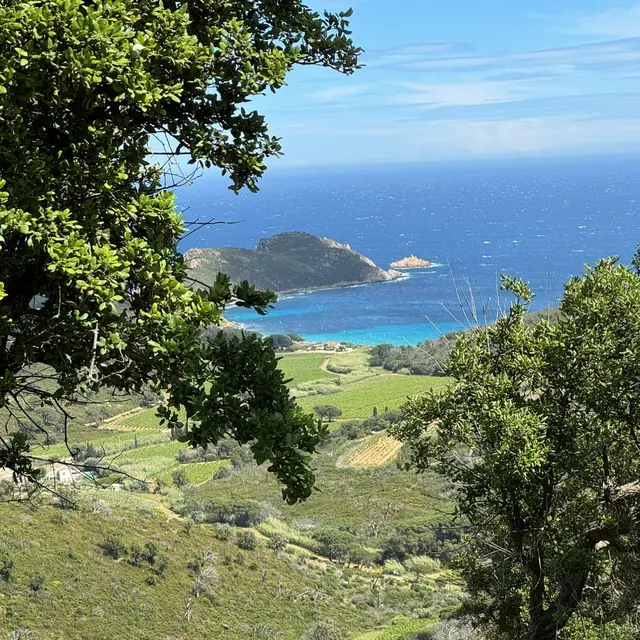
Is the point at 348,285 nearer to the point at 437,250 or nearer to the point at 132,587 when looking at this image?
the point at 437,250

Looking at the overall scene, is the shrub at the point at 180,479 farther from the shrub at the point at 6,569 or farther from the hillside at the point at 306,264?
the hillside at the point at 306,264

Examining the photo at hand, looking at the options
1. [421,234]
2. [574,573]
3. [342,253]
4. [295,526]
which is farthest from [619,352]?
[421,234]

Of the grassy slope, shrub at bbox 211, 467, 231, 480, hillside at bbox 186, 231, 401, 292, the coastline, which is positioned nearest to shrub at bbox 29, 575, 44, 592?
the grassy slope

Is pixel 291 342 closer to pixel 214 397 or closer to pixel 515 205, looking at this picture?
pixel 214 397

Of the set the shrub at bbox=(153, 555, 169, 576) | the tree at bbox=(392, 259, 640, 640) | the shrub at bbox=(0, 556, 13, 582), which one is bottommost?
the shrub at bbox=(153, 555, 169, 576)

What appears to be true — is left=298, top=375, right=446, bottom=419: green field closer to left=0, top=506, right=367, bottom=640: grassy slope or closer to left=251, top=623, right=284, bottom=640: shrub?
left=0, top=506, right=367, bottom=640: grassy slope

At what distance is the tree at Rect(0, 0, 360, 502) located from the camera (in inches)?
103

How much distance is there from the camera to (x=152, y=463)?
4556cm

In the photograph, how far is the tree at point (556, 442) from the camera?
18.4 ft

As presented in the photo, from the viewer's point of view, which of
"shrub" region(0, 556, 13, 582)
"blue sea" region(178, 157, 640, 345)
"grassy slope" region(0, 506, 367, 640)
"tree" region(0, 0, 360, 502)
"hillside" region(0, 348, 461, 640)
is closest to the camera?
"tree" region(0, 0, 360, 502)

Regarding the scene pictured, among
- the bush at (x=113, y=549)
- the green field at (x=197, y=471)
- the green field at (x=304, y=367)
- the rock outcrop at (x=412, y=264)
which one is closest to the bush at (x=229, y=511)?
the green field at (x=197, y=471)

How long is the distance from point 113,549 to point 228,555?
16.5ft

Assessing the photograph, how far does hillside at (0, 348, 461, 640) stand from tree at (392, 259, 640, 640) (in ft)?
4.56

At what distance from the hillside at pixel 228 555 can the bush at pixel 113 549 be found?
0.05 m
